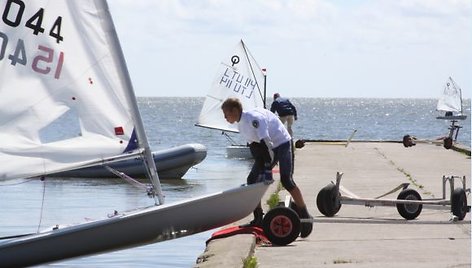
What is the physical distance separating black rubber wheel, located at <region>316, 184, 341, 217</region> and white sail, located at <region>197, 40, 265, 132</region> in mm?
18749

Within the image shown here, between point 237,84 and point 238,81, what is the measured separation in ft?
0.42

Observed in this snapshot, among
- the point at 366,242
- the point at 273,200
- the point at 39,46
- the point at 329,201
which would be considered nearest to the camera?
the point at 39,46

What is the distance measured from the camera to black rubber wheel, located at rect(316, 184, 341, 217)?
13578mm

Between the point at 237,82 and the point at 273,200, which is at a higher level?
the point at 237,82

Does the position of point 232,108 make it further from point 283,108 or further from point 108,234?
point 283,108

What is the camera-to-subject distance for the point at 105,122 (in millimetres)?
11039

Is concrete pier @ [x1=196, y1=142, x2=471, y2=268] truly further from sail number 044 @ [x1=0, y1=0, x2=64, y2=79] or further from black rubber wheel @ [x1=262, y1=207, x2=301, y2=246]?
sail number 044 @ [x1=0, y1=0, x2=64, y2=79]

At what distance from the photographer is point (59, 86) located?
11.1m

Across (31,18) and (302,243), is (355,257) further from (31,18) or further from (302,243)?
(31,18)

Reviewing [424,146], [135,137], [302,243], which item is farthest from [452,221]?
[424,146]

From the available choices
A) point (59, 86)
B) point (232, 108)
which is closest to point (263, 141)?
point (232, 108)

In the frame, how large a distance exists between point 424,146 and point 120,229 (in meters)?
25.5

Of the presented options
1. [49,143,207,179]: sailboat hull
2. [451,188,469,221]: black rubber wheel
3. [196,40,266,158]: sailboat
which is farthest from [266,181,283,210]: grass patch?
[196,40,266,158]: sailboat

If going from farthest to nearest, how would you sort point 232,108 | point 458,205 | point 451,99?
point 451,99, point 458,205, point 232,108
